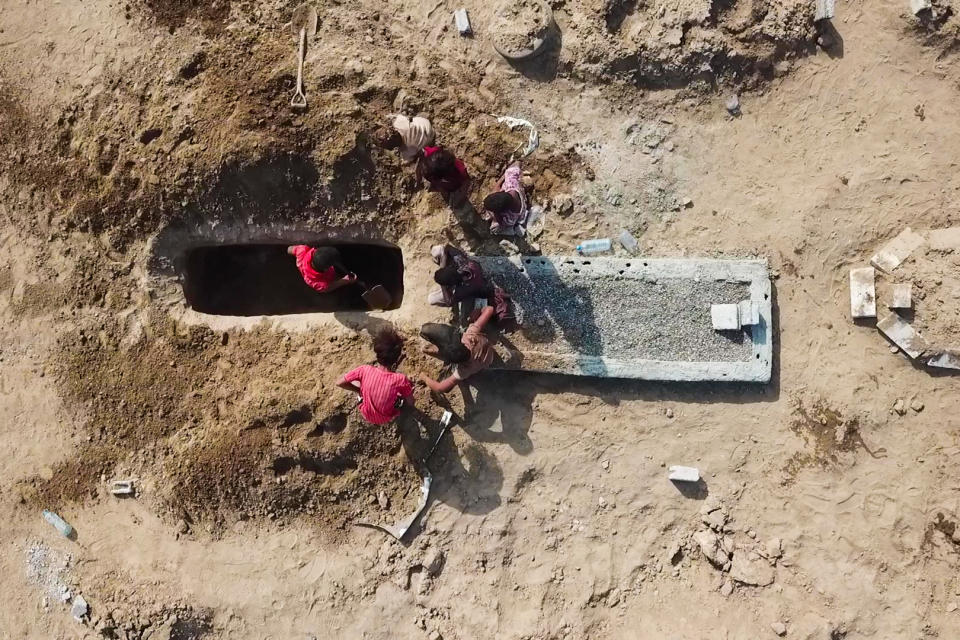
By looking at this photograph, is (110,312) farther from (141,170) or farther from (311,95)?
(311,95)

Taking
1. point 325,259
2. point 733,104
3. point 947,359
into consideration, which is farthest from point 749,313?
point 325,259

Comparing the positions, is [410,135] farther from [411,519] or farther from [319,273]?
[411,519]

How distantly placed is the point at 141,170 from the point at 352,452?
416cm

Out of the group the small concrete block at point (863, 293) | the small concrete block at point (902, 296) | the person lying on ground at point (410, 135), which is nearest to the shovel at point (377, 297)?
the person lying on ground at point (410, 135)

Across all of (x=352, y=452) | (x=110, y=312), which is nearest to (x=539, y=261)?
(x=352, y=452)

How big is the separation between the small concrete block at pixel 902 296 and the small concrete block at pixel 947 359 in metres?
0.62

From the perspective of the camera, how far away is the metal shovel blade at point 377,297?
6977 mm

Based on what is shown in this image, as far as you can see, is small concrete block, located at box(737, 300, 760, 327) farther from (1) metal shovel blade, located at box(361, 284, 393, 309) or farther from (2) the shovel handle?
(2) the shovel handle

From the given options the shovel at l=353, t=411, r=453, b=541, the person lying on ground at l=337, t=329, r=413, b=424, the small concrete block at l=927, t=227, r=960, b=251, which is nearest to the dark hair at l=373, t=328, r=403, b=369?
the person lying on ground at l=337, t=329, r=413, b=424

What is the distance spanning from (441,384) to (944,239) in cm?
563

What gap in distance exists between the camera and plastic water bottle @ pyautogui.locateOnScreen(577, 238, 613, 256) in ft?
20.8

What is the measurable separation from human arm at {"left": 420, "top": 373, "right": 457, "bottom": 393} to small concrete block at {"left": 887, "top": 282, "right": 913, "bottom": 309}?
477 centimetres

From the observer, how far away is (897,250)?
6.13 m

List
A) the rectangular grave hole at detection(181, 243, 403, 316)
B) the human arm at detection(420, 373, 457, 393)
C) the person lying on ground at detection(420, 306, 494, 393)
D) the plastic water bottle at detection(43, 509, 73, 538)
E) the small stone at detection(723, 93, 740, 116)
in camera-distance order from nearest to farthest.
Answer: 1. the person lying on ground at detection(420, 306, 494, 393)
2. the human arm at detection(420, 373, 457, 393)
3. the small stone at detection(723, 93, 740, 116)
4. the plastic water bottle at detection(43, 509, 73, 538)
5. the rectangular grave hole at detection(181, 243, 403, 316)
